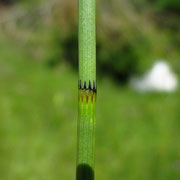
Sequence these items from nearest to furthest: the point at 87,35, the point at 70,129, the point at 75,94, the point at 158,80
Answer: the point at 87,35 → the point at 70,129 → the point at 75,94 → the point at 158,80

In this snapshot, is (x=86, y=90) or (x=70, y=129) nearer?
(x=86, y=90)

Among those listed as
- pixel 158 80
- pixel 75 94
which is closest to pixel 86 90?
pixel 75 94

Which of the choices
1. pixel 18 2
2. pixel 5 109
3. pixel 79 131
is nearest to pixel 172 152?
pixel 5 109

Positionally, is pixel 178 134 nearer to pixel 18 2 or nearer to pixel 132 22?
pixel 132 22

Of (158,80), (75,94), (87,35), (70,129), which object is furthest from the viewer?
(158,80)

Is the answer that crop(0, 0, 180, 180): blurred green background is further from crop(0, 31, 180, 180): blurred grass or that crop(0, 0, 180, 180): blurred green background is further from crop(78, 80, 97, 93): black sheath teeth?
crop(78, 80, 97, 93): black sheath teeth

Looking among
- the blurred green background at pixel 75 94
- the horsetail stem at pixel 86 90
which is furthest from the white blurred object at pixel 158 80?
the horsetail stem at pixel 86 90

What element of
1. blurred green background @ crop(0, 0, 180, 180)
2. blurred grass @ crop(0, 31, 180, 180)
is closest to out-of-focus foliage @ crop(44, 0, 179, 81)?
blurred green background @ crop(0, 0, 180, 180)

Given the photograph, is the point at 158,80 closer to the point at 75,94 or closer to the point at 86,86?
the point at 75,94
